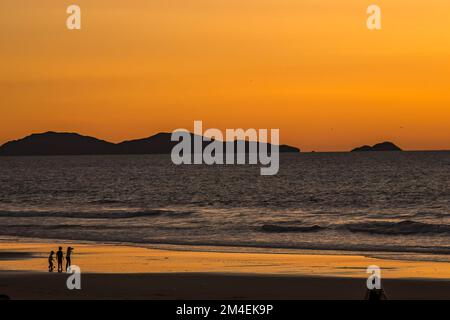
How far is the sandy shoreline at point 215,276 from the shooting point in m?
25.5

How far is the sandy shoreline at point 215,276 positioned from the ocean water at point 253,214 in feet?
17.0

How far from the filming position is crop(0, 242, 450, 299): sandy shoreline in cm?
2548

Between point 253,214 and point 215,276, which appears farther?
point 253,214

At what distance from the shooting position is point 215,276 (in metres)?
29.4

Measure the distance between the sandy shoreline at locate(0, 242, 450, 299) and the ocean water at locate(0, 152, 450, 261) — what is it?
519cm

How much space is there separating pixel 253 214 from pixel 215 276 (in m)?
47.1

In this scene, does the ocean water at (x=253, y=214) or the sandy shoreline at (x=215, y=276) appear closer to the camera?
the sandy shoreline at (x=215, y=276)

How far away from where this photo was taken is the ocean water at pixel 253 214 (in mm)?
48438

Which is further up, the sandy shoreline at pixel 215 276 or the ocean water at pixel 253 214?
the sandy shoreline at pixel 215 276

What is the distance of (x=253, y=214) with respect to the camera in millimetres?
76438

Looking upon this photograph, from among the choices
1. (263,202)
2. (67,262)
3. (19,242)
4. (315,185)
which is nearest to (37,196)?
(263,202)

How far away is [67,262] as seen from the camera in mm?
31891
